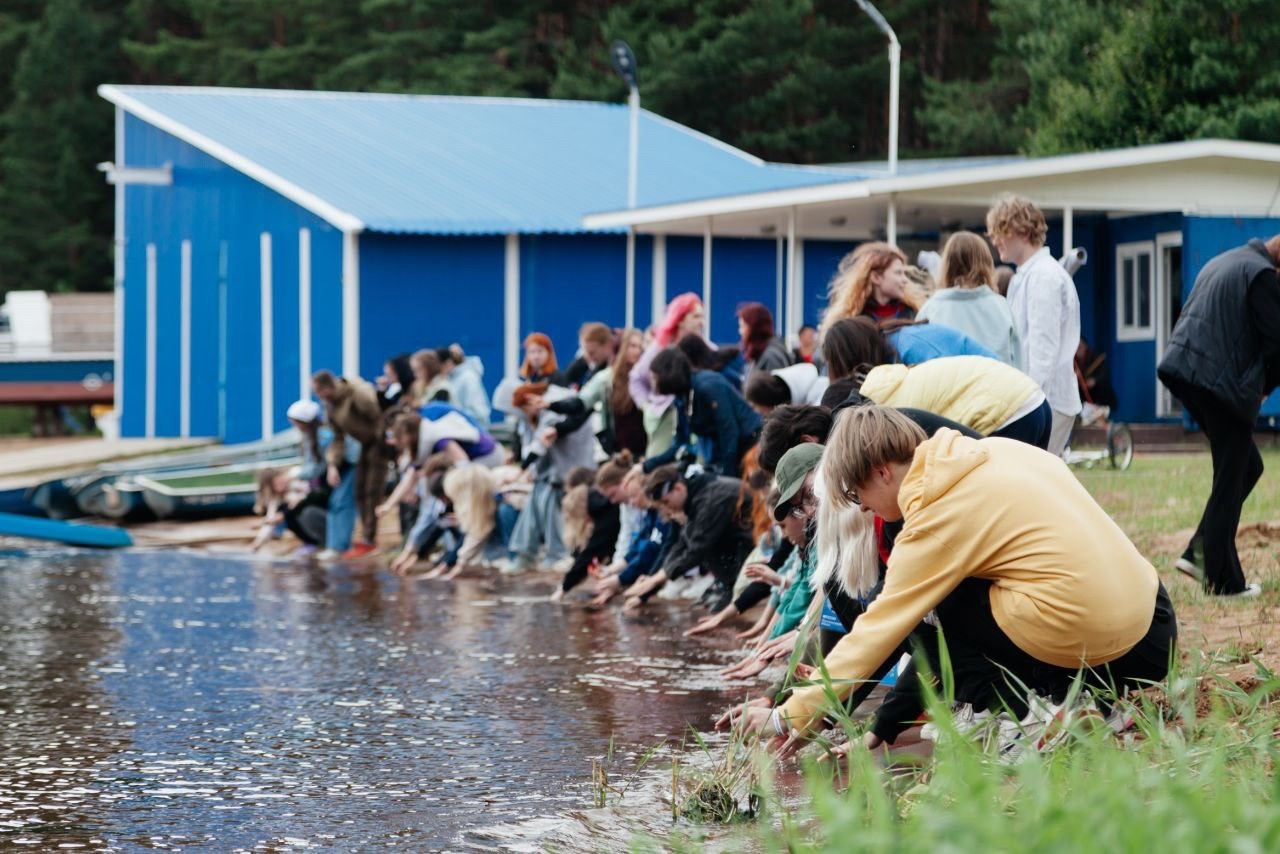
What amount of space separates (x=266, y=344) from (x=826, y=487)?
2261 cm

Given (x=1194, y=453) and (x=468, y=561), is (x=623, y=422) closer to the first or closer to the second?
(x=468, y=561)

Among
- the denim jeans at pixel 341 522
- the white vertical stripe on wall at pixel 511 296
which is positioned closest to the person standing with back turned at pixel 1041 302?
the denim jeans at pixel 341 522

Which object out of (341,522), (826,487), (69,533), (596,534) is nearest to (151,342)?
(69,533)

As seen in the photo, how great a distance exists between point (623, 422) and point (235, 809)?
7.36 meters

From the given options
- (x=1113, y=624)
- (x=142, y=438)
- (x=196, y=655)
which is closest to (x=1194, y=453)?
(x=196, y=655)

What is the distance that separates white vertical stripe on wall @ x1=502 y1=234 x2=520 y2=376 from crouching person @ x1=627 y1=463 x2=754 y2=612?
1430 cm

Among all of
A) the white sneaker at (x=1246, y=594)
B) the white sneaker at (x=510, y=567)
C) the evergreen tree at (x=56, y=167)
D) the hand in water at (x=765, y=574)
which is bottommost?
the white sneaker at (x=510, y=567)

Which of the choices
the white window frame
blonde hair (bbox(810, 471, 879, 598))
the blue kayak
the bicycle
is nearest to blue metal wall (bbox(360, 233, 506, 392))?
the blue kayak

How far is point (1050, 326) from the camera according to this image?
9.10 m

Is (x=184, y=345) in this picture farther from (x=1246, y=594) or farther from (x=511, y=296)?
(x=1246, y=594)

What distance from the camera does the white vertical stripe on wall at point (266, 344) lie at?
27.0 metres

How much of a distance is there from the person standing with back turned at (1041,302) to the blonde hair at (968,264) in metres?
0.13

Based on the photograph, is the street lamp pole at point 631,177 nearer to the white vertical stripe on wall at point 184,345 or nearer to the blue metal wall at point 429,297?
the blue metal wall at point 429,297

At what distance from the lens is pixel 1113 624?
18.0 ft
